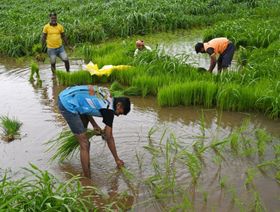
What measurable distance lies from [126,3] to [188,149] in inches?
478

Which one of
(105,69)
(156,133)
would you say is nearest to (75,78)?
(105,69)

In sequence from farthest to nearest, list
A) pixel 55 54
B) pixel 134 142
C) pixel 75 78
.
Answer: pixel 55 54, pixel 75 78, pixel 134 142

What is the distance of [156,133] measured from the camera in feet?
19.9

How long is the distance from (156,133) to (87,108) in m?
1.62

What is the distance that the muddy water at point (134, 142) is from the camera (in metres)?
4.47

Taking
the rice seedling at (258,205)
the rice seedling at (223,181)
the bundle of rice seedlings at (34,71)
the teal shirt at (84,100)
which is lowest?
the rice seedling at (258,205)

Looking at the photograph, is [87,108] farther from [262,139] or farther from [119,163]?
[262,139]

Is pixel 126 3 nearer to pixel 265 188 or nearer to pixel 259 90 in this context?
pixel 259 90

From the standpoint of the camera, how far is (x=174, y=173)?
477cm

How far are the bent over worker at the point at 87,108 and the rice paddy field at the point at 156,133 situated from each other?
0.35 meters

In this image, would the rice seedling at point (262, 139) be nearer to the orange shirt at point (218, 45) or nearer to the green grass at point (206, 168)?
the green grass at point (206, 168)

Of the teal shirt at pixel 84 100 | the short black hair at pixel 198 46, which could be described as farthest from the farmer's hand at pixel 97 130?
the short black hair at pixel 198 46

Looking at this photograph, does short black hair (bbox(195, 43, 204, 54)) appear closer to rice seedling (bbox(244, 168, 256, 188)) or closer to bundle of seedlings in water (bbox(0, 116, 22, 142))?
rice seedling (bbox(244, 168, 256, 188))

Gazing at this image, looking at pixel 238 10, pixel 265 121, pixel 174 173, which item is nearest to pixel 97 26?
pixel 238 10
